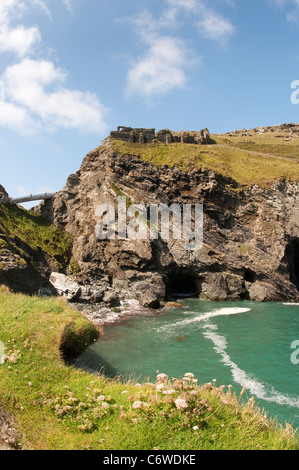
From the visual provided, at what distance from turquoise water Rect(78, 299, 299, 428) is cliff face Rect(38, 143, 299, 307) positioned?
11.0 m

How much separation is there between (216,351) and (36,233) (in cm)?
4100

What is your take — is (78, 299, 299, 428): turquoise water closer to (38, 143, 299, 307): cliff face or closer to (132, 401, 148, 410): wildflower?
(132, 401, 148, 410): wildflower

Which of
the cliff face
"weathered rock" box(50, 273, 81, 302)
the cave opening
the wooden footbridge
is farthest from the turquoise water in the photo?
the wooden footbridge

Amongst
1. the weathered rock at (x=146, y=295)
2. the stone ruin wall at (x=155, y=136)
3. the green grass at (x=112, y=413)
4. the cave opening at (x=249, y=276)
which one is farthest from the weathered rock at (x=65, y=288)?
the stone ruin wall at (x=155, y=136)

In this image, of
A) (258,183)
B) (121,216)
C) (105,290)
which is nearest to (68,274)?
(105,290)

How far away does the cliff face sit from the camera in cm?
5141

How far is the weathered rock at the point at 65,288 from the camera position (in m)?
41.4

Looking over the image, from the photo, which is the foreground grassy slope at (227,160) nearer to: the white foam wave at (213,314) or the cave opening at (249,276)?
the cave opening at (249,276)

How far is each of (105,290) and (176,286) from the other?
20623 millimetres

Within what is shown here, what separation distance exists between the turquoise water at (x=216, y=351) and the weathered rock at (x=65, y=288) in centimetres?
996

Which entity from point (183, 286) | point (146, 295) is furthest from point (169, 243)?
point (146, 295)

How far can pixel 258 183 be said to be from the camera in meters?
62.8

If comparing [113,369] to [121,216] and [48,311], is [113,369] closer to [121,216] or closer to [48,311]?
[48,311]

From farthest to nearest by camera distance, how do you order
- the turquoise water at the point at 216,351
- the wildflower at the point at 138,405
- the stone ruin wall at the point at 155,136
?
1. the stone ruin wall at the point at 155,136
2. the turquoise water at the point at 216,351
3. the wildflower at the point at 138,405
